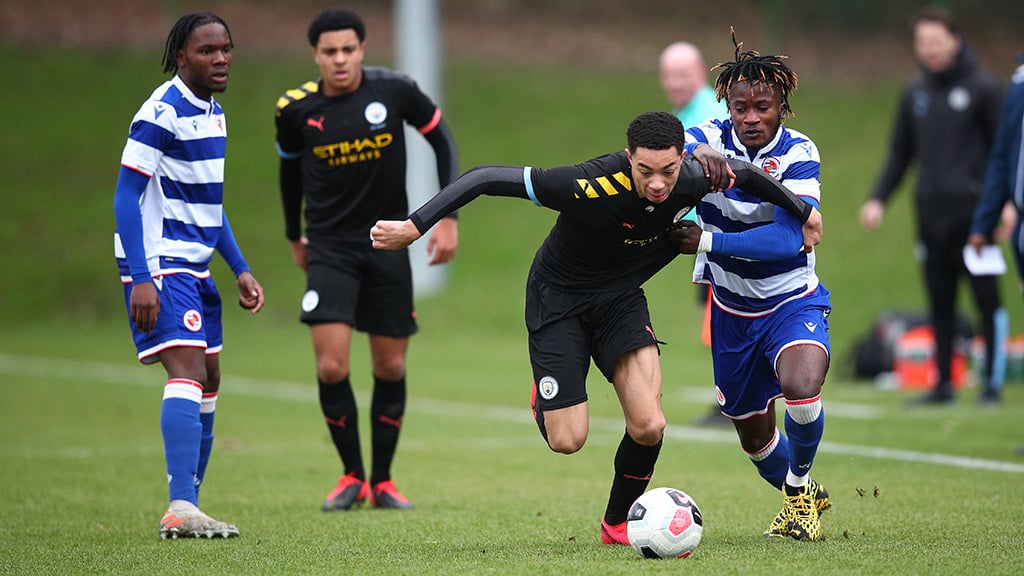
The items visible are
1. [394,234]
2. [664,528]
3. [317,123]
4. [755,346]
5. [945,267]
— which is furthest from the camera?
[945,267]

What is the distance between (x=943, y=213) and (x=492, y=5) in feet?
66.2

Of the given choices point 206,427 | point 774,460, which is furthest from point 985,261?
point 206,427

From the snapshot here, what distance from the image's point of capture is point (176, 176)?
6.25 metres

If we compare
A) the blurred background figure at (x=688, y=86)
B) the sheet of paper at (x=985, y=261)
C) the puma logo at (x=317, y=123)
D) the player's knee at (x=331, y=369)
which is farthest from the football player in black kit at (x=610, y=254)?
the sheet of paper at (x=985, y=261)

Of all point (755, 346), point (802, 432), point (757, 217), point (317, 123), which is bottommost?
point (802, 432)

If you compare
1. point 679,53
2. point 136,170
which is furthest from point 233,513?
point 679,53

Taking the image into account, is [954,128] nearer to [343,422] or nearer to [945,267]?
[945,267]

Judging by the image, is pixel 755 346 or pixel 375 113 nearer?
pixel 755 346

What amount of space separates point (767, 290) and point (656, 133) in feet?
3.25

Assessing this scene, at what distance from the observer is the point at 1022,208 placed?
8.30 metres

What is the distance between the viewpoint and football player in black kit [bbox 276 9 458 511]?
23.8ft

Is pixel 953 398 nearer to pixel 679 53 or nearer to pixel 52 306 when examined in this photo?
pixel 679 53

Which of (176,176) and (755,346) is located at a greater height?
(176,176)

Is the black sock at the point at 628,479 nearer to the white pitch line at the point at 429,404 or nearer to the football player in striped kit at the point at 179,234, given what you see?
the football player in striped kit at the point at 179,234
